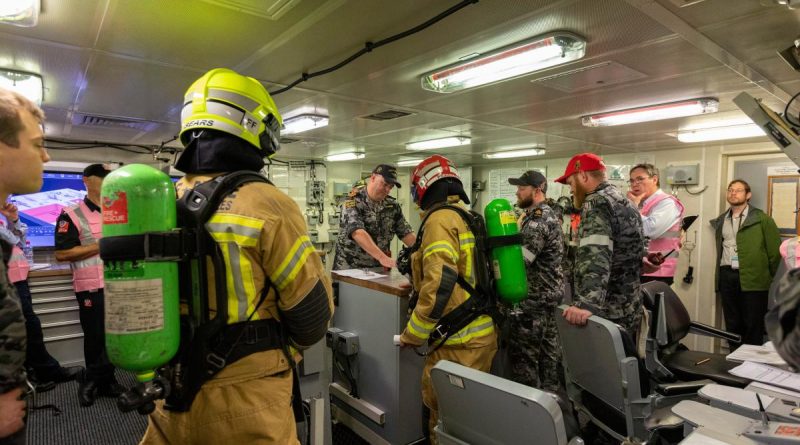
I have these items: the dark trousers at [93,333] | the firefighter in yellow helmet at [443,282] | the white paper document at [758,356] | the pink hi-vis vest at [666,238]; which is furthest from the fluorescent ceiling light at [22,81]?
the pink hi-vis vest at [666,238]

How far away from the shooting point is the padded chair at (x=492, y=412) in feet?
4.15

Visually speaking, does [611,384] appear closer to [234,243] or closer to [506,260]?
[506,260]

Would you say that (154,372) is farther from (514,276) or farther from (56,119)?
(56,119)

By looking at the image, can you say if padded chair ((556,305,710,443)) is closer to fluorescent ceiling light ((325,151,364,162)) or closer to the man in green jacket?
the man in green jacket

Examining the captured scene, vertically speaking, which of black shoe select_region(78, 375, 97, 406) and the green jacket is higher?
the green jacket

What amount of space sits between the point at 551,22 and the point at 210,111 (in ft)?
4.90

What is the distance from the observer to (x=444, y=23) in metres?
1.98

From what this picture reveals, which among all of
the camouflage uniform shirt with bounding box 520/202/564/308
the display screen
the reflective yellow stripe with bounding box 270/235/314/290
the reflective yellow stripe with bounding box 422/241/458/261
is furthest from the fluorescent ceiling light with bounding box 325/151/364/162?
the reflective yellow stripe with bounding box 270/235/314/290

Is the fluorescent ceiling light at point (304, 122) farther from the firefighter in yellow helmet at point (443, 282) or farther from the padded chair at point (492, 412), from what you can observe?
the padded chair at point (492, 412)

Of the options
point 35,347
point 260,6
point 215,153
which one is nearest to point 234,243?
point 215,153

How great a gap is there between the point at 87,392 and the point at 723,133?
6.43 m

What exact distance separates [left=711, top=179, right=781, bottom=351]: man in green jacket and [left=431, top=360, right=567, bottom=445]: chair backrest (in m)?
4.84

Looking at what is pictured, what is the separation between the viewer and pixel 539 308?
3.22 metres

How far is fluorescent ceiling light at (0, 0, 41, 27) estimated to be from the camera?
1750mm
